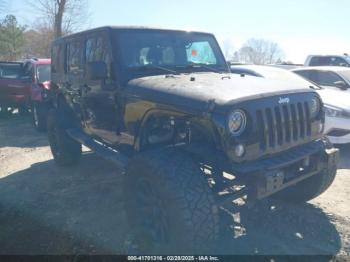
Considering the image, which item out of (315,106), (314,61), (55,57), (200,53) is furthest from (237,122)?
(314,61)

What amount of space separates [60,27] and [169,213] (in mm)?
27848

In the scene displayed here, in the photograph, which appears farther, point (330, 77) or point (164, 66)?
point (330, 77)

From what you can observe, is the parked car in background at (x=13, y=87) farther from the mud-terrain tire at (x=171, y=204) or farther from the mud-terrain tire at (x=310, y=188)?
the mud-terrain tire at (x=310, y=188)

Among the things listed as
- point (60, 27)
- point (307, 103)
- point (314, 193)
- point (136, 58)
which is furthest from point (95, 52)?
point (60, 27)

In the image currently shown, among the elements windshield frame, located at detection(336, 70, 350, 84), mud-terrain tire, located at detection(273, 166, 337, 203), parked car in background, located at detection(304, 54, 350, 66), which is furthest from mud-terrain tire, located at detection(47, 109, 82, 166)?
parked car in background, located at detection(304, 54, 350, 66)

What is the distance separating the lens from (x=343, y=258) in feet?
10.6

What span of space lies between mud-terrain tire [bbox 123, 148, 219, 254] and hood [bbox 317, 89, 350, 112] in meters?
4.05

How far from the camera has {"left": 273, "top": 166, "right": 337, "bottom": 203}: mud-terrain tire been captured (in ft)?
12.7

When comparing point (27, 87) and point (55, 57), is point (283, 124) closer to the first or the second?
point (55, 57)

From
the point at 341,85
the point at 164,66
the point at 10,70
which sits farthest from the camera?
the point at 10,70

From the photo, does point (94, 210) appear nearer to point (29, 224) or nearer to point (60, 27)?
point (29, 224)

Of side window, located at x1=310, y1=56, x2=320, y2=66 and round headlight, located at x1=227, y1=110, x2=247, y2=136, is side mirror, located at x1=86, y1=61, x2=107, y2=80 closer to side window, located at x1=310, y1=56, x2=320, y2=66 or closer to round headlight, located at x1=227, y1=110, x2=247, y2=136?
round headlight, located at x1=227, y1=110, x2=247, y2=136

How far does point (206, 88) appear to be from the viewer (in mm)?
3205

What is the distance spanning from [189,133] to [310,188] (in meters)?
1.72
